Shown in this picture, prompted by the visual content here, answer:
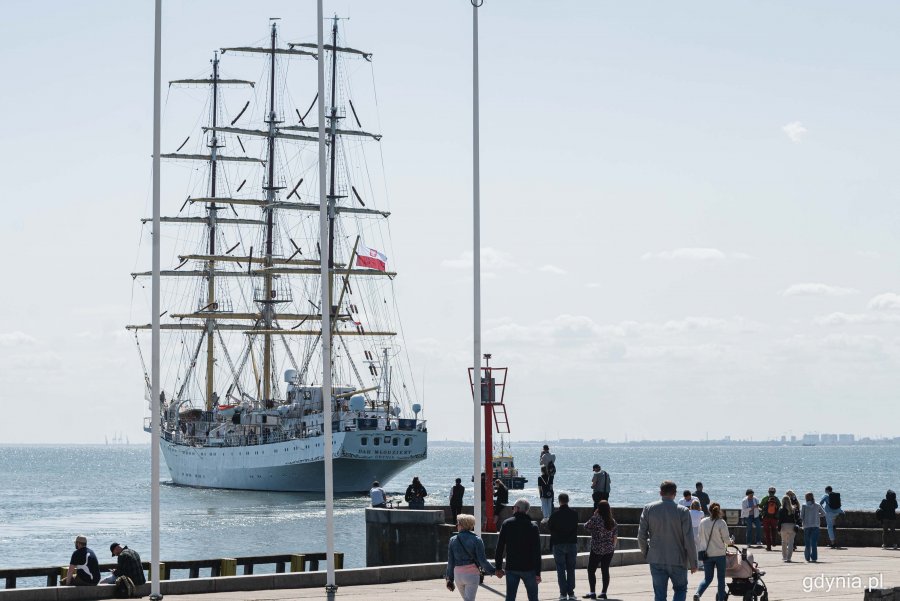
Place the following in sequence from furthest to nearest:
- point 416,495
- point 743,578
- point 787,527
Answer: point 416,495
point 787,527
point 743,578

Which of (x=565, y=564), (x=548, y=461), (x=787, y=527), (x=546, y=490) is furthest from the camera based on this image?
(x=548, y=461)

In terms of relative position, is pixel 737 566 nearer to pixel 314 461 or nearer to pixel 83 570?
pixel 83 570

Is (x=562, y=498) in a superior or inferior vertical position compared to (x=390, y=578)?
superior

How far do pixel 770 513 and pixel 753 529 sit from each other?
166cm

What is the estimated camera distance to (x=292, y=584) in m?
22.0

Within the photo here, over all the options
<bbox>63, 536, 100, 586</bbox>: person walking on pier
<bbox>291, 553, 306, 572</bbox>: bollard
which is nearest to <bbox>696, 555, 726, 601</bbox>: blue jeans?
<bbox>63, 536, 100, 586</bbox>: person walking on pier

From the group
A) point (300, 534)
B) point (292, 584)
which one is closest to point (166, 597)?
point (292, 584)

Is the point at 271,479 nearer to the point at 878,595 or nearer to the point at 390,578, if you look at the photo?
the point at 390,578

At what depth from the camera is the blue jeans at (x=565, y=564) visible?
19.8 m

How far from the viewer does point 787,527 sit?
27.1 m

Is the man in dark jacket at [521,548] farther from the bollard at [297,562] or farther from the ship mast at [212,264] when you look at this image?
the ship mast at [212,264]

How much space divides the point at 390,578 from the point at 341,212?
74321 mm

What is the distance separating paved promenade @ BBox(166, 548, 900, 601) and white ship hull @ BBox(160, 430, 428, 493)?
69.2m

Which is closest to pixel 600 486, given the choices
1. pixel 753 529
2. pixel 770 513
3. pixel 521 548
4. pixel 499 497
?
pixel 499 497
